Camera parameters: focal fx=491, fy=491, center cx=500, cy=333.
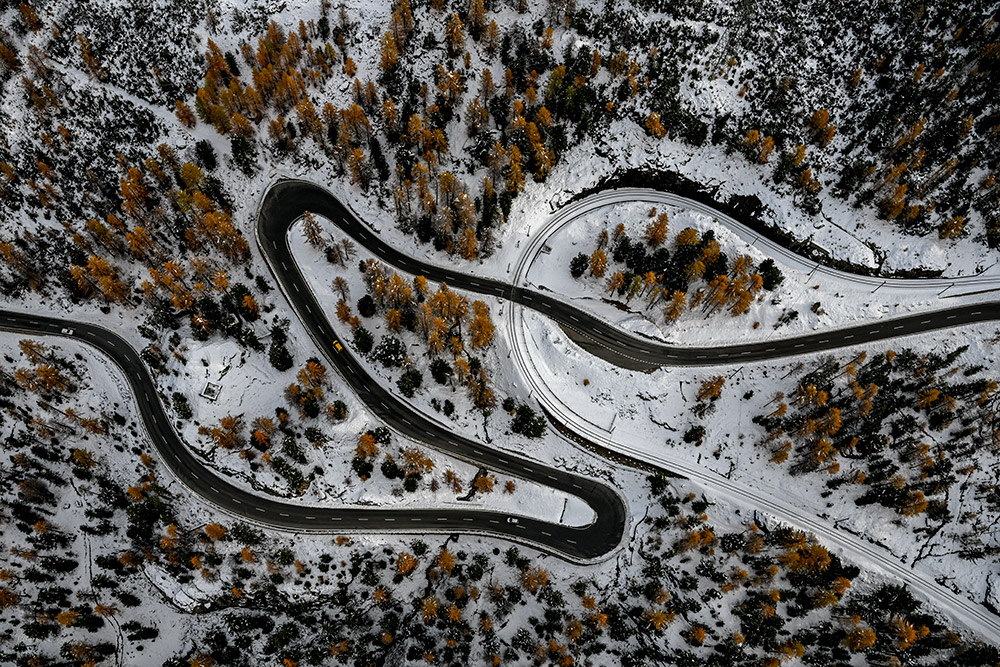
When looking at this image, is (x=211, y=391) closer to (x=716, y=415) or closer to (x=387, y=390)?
(x=387, y=390)

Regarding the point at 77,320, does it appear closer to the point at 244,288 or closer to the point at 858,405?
the point at 244,288

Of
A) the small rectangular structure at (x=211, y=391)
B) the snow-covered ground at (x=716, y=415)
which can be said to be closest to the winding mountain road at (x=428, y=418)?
the snow-covered ground at (x=716, y=415)

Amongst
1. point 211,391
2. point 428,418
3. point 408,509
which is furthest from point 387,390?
point 211,391

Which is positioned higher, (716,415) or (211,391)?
(716,415)

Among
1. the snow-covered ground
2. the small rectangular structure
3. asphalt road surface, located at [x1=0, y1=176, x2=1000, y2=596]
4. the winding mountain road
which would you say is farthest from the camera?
the small rectangular structure

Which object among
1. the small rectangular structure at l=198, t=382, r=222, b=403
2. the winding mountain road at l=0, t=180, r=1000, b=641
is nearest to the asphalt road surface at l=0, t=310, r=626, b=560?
the winding mountain road at l=0, t=180, r=1000, b=641

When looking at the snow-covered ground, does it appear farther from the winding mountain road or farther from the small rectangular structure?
the small rectangular structure

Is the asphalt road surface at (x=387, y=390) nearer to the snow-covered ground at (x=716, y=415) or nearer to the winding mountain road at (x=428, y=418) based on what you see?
the winding mountain road at (x=428, y=418)

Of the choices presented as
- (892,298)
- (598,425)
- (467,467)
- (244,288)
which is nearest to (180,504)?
(244,288)
